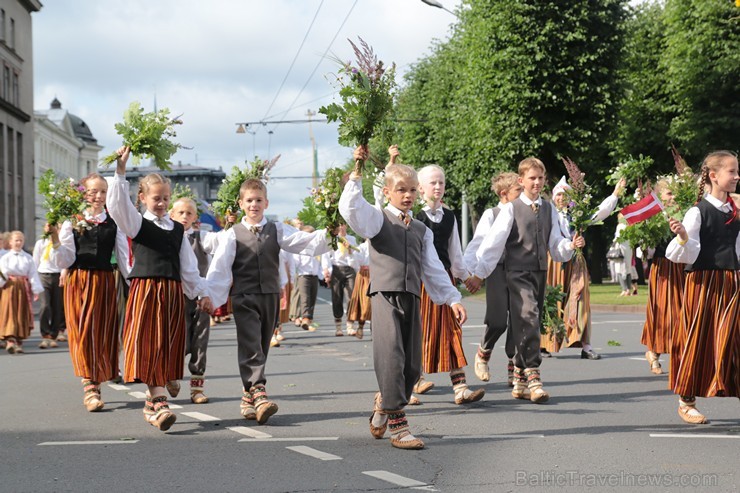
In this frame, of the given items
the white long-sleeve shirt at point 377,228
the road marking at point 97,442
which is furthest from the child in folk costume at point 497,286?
the road marking at point 97,442

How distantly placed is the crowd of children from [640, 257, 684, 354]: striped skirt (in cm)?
4

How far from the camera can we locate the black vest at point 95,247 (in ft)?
33.0

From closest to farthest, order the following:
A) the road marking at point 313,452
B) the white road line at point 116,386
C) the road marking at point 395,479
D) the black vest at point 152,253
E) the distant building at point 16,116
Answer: the road marking at point 395,479
the road marking at point 313,452
the black vest at point 152,253
the white road line at point 116,386
the distant building at point 16,116

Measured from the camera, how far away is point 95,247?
10117mm

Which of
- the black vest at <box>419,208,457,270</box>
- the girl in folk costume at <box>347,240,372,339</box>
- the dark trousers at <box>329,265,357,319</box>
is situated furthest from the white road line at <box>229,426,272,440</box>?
the dark trousers at <box>329,265,357,319</box>

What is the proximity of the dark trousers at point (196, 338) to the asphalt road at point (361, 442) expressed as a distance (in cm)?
38

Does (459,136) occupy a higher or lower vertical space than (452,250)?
higher

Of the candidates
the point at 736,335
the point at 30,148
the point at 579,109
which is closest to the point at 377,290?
the point at 736,335

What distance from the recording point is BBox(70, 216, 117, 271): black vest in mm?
10070

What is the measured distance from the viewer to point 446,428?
27.1 feet

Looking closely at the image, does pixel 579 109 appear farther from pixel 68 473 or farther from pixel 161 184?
pixel 68 473

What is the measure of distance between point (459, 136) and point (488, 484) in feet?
135

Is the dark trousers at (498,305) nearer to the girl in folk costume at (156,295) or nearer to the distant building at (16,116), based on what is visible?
the girl in folk costume at (156,295)

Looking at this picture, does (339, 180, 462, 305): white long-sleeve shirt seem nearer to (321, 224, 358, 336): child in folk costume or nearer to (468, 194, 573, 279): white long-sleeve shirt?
(468, 194, 573, 279): white long-sleeve shirt
